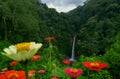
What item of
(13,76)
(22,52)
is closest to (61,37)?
(13,76)

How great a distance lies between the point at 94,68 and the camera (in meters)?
2.32

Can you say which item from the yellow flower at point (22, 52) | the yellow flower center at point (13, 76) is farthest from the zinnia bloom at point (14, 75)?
the yellow flower at point (22, 52)

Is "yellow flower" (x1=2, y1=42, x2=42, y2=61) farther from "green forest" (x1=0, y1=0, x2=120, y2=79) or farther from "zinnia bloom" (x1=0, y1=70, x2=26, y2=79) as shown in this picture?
"zinnia bloom" (x1=0, y1=70, x2=26, y2=79)

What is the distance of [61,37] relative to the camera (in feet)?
217

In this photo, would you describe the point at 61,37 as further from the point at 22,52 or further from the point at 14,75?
the point at 22,52

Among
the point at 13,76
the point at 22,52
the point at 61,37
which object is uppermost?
the point at 61,37

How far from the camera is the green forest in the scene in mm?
5530

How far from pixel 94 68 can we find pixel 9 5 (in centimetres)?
2463

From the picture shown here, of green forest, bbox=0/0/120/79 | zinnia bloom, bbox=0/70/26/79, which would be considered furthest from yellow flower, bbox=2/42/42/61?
zinnia bloom, bbox=0/70/26/79

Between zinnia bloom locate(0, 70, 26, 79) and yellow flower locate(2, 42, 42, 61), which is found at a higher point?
yellow flower locate(2, 42, 42, 61)

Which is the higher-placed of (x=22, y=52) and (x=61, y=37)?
(x=61, y=37)

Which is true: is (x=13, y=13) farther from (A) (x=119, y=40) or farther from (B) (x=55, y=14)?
(B) (x=55, y=14)

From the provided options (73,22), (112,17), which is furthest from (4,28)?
(73,22)

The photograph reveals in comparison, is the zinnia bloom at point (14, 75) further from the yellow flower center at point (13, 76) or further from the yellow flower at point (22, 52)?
the yellow flower at point (22, 52)
